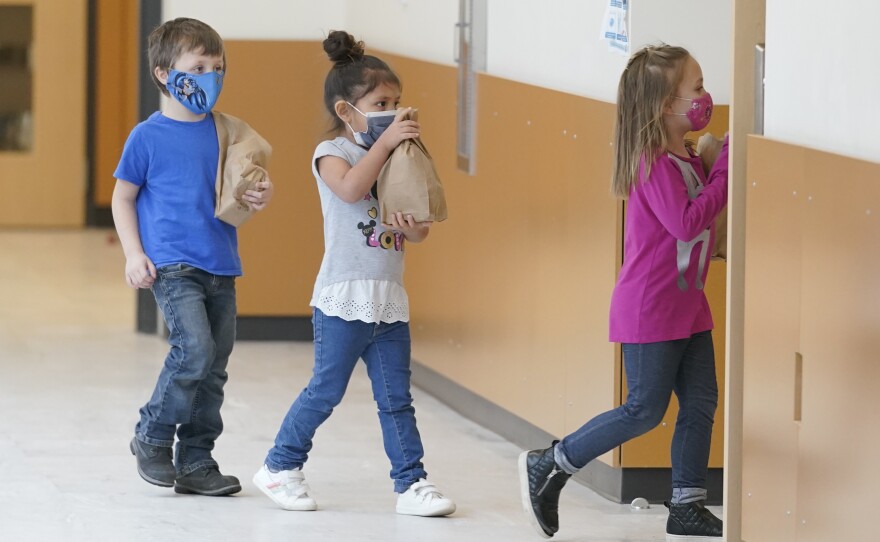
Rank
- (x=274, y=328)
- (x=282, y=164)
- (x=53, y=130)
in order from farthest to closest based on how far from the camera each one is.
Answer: (x=53, y=130)
(x=274, y=328)
(x=282, y=164)

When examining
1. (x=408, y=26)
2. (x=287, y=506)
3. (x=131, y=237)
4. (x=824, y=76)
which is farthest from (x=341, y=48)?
(x=408, y=26)

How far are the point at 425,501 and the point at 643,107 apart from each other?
1.13m

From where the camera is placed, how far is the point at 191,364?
3.77 metres

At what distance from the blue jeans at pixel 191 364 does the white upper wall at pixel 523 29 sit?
1.15m

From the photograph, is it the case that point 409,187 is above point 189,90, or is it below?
below

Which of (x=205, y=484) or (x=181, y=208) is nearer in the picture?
(x=181, y=208)

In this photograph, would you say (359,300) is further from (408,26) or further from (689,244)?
(408,26)

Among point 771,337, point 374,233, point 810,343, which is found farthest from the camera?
point 374,233

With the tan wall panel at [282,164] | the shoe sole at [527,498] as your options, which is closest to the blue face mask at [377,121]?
the shoe sole at [527,498]

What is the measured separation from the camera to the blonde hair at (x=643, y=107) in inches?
132

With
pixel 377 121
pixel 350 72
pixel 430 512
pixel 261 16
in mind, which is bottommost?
pixel 430 512

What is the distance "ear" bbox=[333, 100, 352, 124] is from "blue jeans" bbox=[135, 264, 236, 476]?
54 cm

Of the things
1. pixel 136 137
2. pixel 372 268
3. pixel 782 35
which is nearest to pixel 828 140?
pixel 782 35

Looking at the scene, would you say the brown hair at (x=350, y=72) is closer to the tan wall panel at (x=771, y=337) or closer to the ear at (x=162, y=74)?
the ear at (x=162, y=74)
